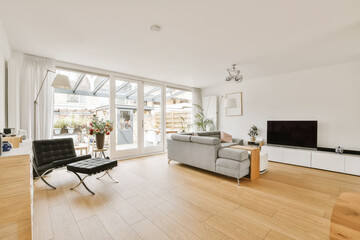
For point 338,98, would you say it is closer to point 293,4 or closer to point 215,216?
point 293,4

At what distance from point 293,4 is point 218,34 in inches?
37.3

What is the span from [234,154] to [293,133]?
236 centimetres

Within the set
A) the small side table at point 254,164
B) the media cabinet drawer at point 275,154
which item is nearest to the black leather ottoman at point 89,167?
the small side table at point 254,164

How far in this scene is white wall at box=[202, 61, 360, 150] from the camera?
3592 mm

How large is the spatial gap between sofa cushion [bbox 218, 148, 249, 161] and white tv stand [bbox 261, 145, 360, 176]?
1822mm

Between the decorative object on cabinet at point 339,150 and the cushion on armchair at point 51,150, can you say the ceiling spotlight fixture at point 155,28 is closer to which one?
the cushion on armchair at point 51,150

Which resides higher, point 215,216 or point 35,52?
point 35,52

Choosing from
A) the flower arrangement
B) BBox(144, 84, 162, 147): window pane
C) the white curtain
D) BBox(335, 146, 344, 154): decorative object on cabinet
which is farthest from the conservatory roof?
BBox(335, 146, 344, 154): decorative object on cabinet

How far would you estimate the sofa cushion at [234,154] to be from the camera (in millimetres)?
2879

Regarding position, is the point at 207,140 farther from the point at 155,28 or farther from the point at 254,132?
the point at 254,132

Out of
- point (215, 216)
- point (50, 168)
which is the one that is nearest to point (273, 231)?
point (215, 216)

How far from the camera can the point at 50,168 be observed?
102 inches

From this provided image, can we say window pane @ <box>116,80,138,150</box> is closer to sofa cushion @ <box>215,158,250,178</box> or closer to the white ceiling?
the white ceiling

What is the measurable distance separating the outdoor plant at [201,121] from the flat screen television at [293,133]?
2.11m
